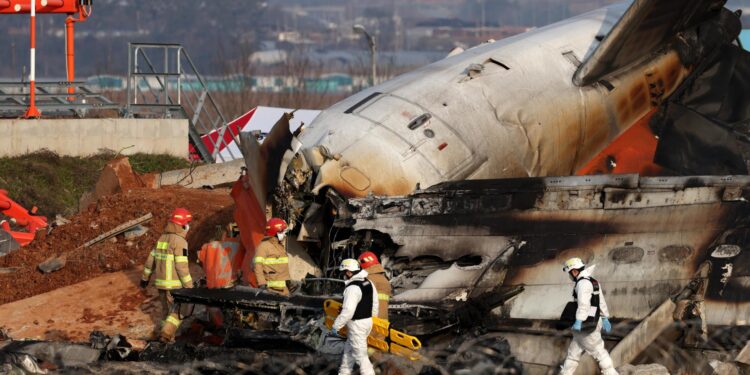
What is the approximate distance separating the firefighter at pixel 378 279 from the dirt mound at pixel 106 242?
7321mm

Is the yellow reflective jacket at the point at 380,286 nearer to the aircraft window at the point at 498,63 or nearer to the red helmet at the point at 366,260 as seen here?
the red helmet at the point at 366,260

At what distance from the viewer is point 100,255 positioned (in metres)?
22.2

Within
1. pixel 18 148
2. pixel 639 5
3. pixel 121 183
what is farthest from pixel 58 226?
pixel 639 5

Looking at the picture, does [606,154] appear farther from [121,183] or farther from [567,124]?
[121,183]

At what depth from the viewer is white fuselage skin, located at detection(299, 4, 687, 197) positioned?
17.8m

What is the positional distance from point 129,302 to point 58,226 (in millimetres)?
4866

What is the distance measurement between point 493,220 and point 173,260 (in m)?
4.67

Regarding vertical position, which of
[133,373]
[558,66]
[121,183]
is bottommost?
[133,373]

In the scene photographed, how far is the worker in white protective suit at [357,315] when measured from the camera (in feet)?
46.7

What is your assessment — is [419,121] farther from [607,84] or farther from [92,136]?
[92,136]

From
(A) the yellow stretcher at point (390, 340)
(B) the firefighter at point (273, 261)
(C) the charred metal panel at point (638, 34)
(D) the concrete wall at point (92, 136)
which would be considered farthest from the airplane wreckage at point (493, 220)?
(D) the concrete wall at point (92, 136)

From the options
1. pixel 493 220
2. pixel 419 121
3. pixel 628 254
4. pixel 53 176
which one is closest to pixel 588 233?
pixel 628 254

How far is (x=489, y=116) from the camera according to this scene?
62.6 feet

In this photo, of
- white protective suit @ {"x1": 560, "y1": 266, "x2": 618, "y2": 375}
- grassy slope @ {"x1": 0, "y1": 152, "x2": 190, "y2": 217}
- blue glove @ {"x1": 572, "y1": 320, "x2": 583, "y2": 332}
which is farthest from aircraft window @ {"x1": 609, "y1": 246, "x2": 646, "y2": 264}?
grassy slope @ {"x1": 0, "y1": 152, "x2": 190, "y2": 217}
